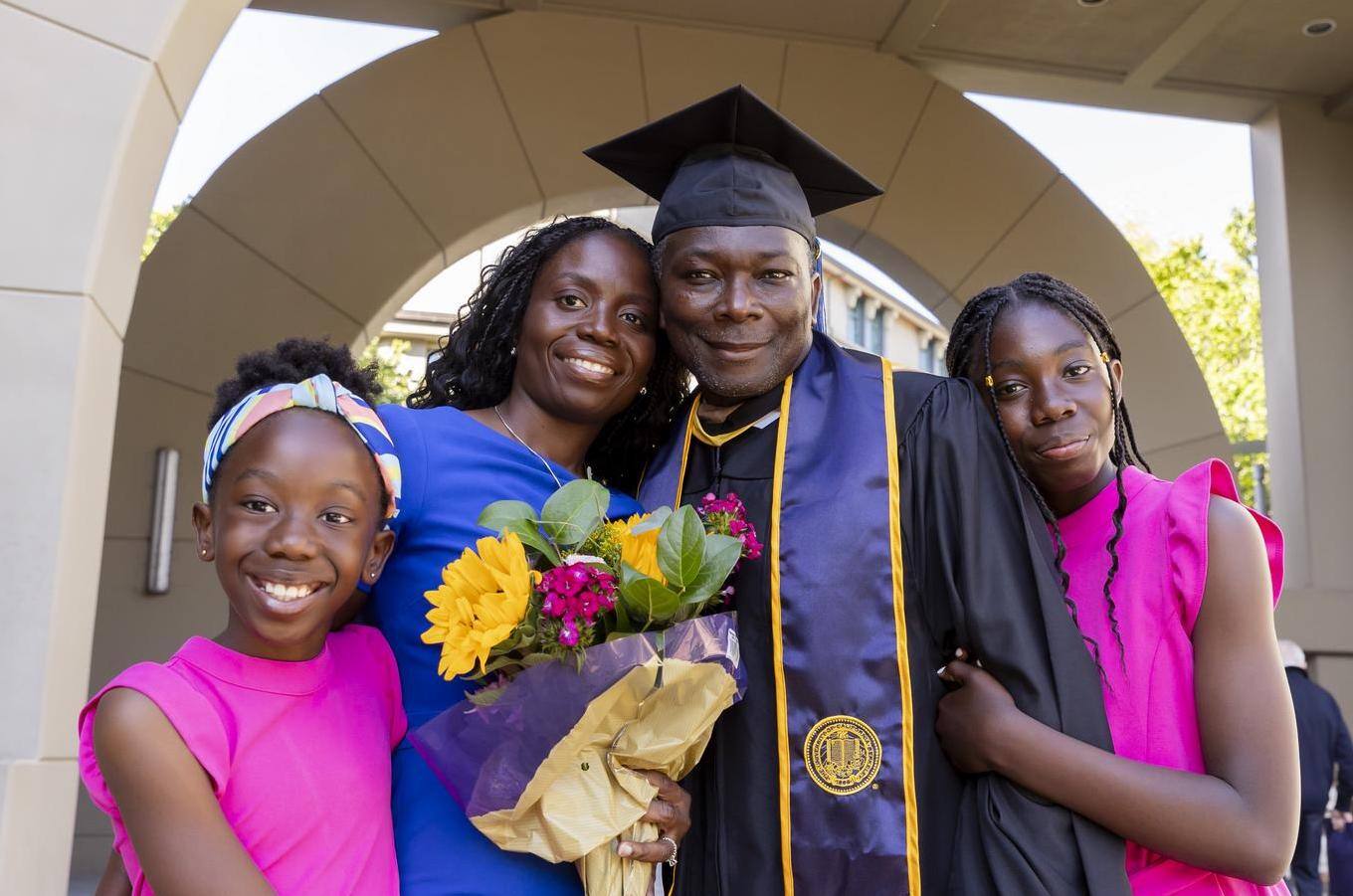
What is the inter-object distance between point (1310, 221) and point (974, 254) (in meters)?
2.01

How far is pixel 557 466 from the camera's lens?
234 centimetres

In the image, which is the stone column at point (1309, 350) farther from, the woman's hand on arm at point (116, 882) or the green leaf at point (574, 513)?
the woman's hand on arm at point (116, 882)

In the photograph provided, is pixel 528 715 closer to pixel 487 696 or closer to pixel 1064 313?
pixel 487 696

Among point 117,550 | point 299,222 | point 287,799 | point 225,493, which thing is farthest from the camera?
point 299,222

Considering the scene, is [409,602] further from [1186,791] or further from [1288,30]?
[1288,30]

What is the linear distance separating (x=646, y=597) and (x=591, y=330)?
0.80 metres

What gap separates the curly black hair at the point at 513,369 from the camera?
2541 millimetres

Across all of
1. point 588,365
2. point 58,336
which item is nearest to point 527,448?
point 588,365

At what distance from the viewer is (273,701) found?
5.86ft

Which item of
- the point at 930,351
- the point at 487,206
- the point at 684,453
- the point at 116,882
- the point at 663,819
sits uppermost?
the point at 930,351

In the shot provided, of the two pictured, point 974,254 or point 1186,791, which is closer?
point 1186,791

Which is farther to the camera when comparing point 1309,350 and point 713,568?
point 1309,350

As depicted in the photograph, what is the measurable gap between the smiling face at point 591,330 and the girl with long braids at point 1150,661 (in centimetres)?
71

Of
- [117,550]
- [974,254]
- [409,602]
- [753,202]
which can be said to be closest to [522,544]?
[409,602]
